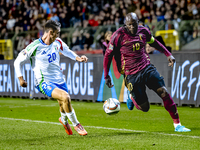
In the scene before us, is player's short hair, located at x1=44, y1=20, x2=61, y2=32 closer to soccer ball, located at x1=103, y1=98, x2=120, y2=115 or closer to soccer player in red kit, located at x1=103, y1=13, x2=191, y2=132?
soccer player in red kit, located at x1=103, y1=13, x2=191, y2=132

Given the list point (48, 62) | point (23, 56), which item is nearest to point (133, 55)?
point (48, 62)

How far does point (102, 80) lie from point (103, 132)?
21.2 feet

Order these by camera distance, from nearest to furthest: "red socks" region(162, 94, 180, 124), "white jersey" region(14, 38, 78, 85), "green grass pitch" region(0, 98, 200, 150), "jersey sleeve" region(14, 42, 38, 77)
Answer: "green grass pitch" region(0, 98, 200, 150) → "jersey sleeve" region(14, 42, 38, 77) → "white jersey" region(14, 38, 78, 85) → "red socks" region(162, 94, 180, 124)

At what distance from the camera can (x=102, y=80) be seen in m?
13.6

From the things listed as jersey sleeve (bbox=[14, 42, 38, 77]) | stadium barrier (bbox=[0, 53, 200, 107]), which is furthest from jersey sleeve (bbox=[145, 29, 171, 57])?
stadium barrier (bbox=[0, 53, 200, 107])

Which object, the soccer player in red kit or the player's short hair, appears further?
the soccer player in red kit

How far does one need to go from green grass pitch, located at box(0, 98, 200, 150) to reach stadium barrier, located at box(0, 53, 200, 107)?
0.94m

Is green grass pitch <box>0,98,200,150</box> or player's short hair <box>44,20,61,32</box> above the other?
player's short hair <box>44,20,61,32</box>

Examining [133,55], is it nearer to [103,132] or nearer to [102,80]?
[103,132]

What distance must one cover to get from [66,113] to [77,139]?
49 cm

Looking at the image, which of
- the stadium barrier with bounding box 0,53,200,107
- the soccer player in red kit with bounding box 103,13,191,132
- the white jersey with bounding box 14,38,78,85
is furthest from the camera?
the stadium barrier with bounding box 0,53,200,107

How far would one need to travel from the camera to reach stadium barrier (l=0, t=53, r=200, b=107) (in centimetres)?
1143

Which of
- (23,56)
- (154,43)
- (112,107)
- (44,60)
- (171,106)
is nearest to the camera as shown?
(23,56)

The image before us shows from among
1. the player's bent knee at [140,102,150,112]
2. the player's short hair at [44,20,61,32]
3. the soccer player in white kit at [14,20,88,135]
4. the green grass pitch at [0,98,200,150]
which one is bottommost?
the green grass pitch at [0,98,200,150]
